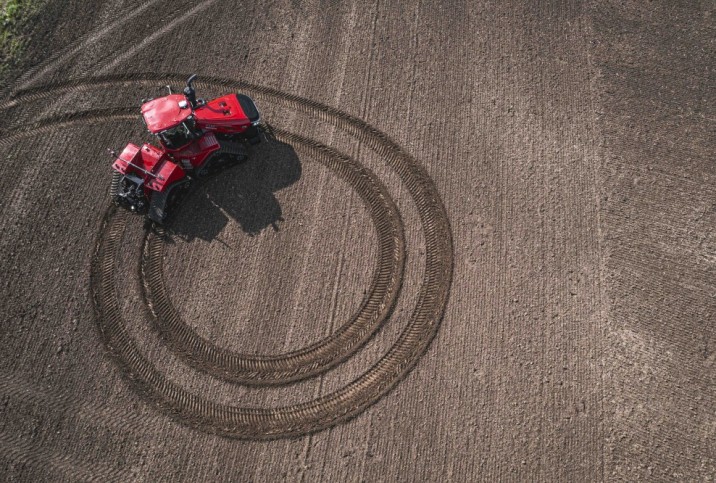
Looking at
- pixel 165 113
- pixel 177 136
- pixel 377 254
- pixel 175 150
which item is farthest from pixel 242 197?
pixel 377 254

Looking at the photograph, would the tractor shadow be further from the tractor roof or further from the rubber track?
the tractor roof

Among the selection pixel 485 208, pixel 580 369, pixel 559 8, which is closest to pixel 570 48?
pixel 559 8

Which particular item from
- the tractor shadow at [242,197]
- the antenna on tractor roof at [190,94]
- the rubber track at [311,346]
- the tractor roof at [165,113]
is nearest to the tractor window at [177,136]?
the tractor roof at [165,113]

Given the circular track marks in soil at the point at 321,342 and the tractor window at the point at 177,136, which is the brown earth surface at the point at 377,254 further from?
the tractor window at the point at 177,136

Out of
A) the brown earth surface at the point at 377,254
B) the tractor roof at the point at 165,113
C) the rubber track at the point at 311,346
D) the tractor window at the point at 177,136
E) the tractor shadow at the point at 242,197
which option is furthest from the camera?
the tractor shadow at the point at 242,197

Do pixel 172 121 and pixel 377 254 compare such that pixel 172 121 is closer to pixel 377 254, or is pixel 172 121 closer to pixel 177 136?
pixel 177 136

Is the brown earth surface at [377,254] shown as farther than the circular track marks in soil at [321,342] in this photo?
No

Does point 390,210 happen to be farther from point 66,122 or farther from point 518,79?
point 66,122

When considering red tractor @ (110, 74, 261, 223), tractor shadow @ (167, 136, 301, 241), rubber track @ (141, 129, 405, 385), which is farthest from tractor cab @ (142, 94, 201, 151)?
rubber track @ (141, 129, 405, 385)
